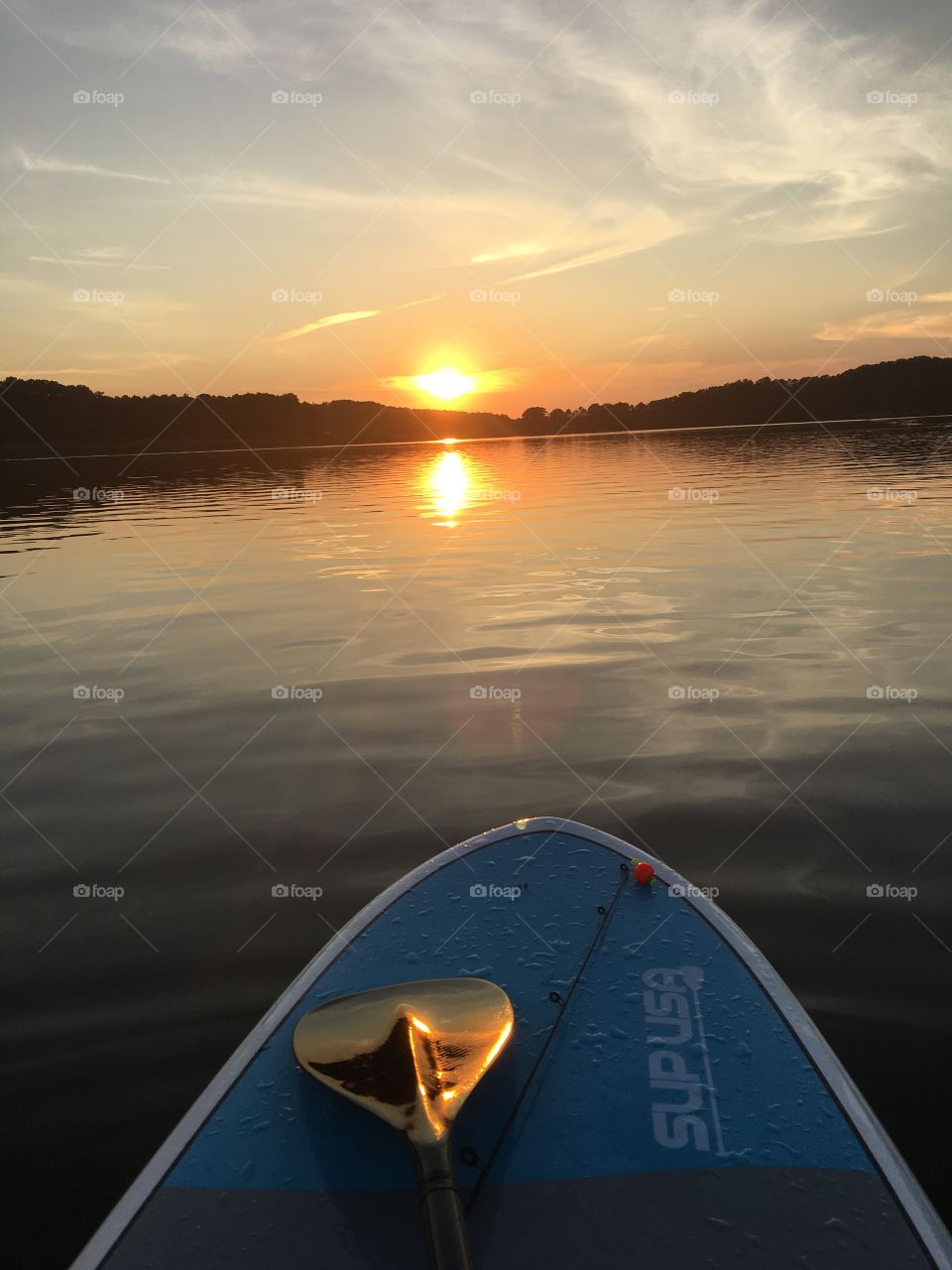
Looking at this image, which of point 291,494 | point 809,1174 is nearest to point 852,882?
point 809,1174

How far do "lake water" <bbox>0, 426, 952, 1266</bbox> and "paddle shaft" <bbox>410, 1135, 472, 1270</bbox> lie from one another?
5.40ft

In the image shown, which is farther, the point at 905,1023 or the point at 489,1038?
the point at 905,1023

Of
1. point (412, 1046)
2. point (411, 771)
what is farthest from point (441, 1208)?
point (411, 771)

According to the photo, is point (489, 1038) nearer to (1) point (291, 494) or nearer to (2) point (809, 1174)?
(2) point (809, 1174)

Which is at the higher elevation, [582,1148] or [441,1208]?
[441,1208]

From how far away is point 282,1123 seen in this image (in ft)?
8.80

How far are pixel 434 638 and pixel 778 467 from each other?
27.8 m

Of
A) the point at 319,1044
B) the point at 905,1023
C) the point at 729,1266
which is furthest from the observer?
the point at 905,1023

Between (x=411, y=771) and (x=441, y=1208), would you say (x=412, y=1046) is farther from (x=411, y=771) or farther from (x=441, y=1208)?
(x=411, y=771)

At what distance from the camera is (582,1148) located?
8.39 feet

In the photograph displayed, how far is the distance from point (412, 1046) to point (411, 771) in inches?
153

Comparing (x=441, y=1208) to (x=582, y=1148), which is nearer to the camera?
(x=441, y=1208)

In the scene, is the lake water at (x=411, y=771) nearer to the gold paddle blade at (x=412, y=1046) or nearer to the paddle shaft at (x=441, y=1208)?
the gold paddle blade at (x=412, y=1046)

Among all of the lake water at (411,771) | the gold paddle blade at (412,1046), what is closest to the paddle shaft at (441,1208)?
the gold paddle blade at (412,1046)
